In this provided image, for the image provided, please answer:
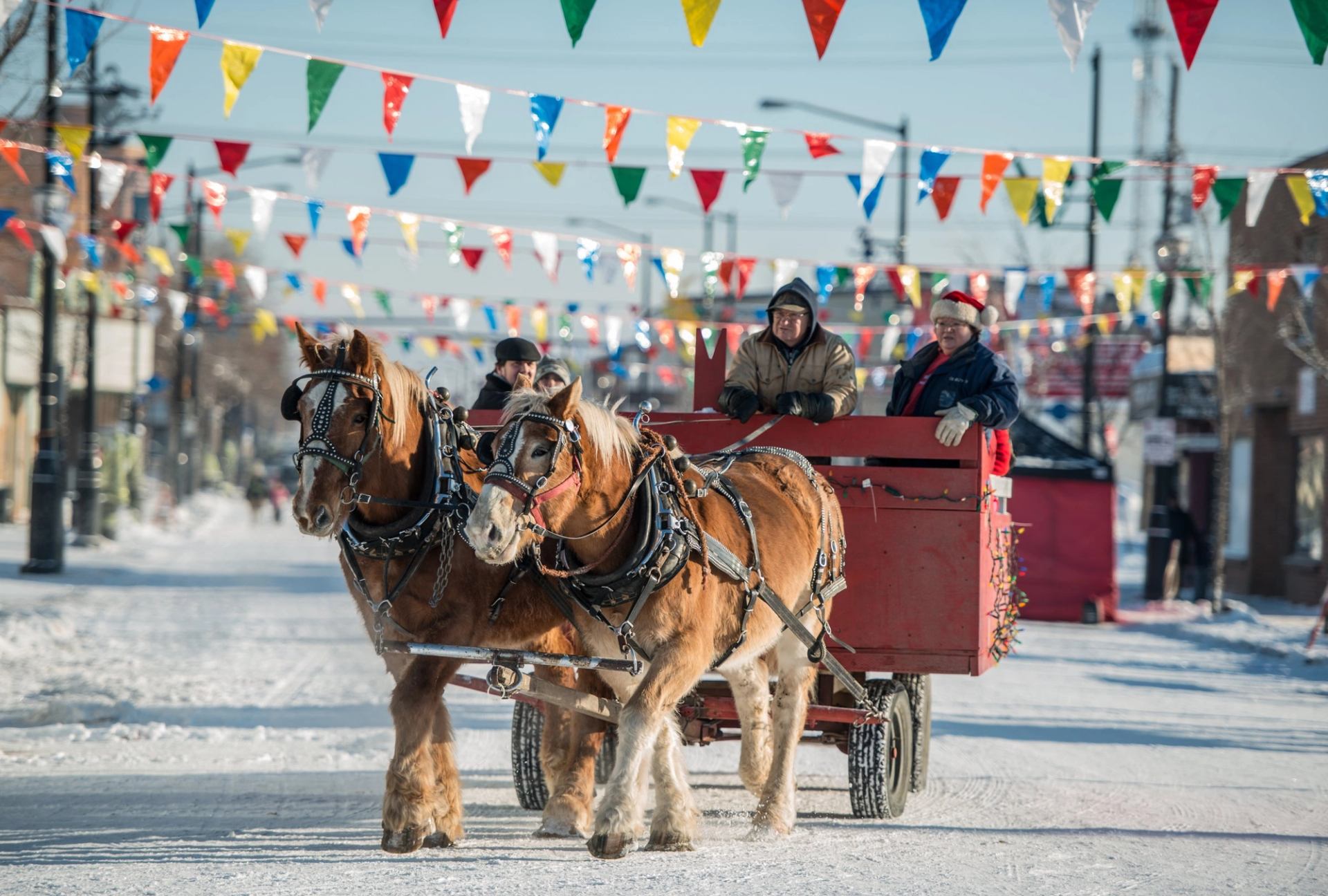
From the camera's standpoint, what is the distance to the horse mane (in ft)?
20.3

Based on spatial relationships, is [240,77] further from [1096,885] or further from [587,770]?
[1096,885]

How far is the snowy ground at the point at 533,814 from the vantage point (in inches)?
249

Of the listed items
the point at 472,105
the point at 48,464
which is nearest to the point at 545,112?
the point at 472,105

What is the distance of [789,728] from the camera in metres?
7.49

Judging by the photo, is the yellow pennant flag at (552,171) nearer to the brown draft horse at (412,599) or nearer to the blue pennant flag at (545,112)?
the blue pennant flag at (545,112)

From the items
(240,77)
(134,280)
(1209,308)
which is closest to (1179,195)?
(1209,308)

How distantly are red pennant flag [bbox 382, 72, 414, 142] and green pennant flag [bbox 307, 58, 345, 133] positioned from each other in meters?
0.43

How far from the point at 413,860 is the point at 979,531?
11.0ft

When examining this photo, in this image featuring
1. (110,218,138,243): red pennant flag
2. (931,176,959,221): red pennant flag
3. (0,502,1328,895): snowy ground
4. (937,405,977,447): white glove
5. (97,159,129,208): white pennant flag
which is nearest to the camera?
(0,502,1328,895): snowy ground

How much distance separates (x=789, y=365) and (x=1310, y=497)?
20.1 meters

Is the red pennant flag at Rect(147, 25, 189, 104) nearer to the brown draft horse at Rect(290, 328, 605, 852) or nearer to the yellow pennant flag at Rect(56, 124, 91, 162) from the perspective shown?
the yellow pennant flag at Rect(56, 124, 91, 162)

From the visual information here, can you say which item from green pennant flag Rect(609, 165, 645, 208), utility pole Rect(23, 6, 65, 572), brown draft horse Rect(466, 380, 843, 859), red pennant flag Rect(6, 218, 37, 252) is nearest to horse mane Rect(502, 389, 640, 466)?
brown draft horse Rect(466, 380, 843, 859)

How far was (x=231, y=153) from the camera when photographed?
12781 millimetres

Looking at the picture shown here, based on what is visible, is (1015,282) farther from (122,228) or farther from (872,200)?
(122,228)
